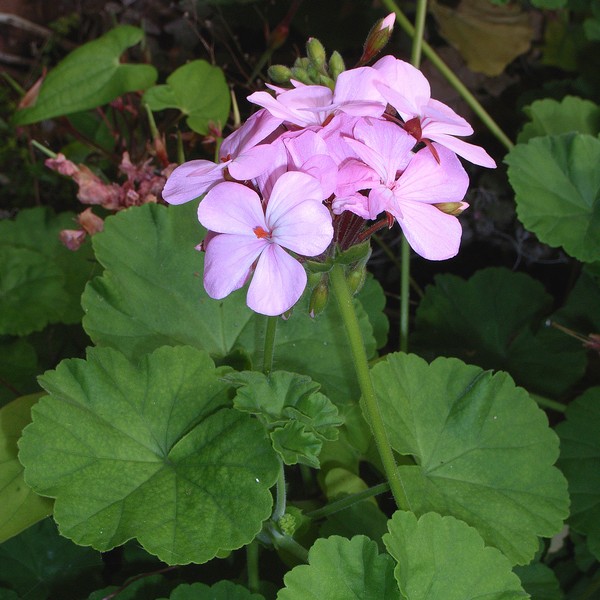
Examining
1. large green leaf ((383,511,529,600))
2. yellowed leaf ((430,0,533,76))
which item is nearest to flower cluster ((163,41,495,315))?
large green leaf ((383,511,529,600))

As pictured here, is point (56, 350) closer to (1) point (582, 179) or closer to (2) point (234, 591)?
(2) point (234, 591)

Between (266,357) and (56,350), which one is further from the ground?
(266,357)

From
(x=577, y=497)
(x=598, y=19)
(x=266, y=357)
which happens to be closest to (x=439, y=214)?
(x=266, y=357)

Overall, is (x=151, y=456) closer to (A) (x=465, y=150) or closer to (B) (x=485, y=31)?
(A) (x=465, y=150)

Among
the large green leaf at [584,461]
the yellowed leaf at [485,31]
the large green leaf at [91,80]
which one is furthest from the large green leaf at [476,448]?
the yellowed leaf at [485,31]

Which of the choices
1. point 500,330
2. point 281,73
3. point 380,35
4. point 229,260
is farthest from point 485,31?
point 229,260

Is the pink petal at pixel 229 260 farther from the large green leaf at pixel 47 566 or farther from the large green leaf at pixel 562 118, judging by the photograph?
the large green leaf at pixel 562 118
